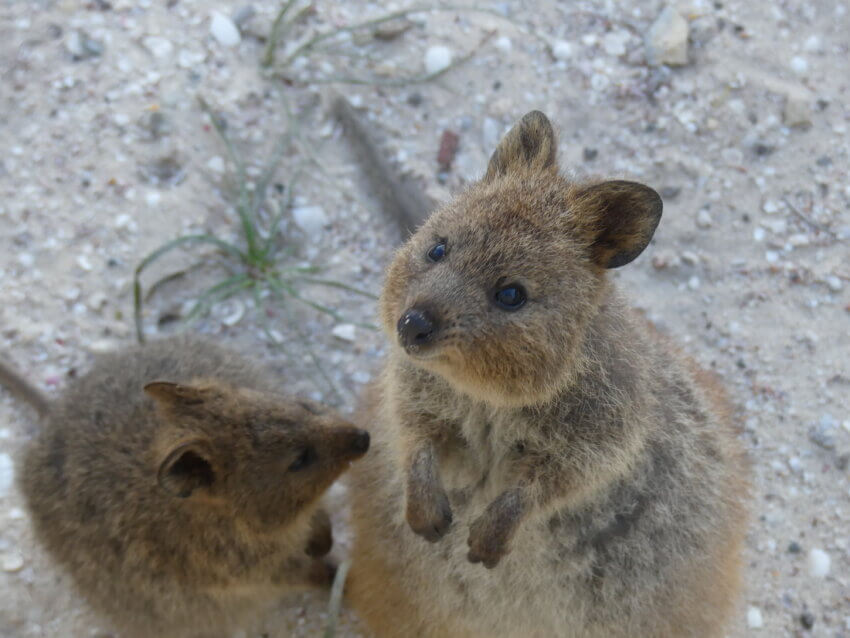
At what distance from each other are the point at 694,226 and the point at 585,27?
5.29 feet

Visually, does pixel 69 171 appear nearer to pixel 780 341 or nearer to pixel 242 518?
pixel 242 518

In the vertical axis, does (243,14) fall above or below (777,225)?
above

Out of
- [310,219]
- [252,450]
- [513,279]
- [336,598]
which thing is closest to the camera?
[513,279]

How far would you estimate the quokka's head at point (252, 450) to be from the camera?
3.66m

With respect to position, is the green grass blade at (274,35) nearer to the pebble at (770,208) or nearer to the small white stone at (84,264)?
the small white stone at (84,264)

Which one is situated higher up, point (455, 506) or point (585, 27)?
point (585, 27)

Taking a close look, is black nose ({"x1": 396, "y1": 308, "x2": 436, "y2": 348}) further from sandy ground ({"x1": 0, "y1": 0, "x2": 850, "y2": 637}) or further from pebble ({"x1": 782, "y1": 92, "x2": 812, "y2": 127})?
pebble ({"x1": 782, "y1": 92, "x2": 812, "y2": 127})

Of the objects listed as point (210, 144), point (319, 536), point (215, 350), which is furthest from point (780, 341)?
point (210, 144)

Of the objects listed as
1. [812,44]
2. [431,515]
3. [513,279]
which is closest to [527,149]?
[513,279]

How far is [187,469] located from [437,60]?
3316mm

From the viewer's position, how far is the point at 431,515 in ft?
10.4

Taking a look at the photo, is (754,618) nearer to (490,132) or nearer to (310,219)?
(490,132)

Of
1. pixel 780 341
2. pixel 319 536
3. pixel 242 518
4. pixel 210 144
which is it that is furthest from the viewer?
pixel 210 144

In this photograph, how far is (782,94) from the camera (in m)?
5.54
